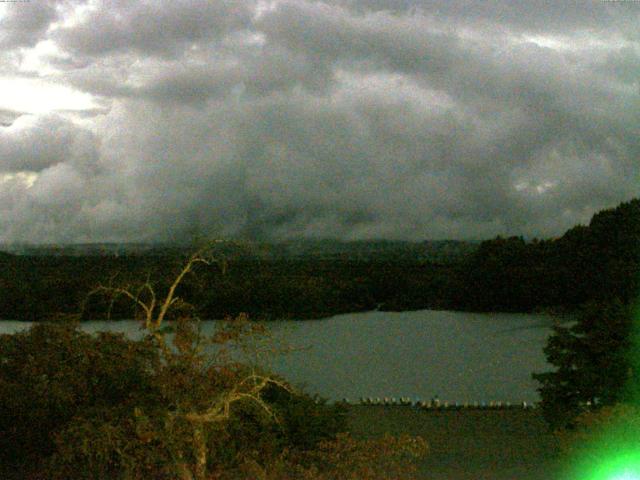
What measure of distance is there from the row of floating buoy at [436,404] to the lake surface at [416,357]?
19.0 inches

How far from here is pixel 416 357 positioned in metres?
22.8

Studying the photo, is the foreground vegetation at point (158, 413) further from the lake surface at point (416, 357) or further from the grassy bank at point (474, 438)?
the lake surface at point (416, 357)

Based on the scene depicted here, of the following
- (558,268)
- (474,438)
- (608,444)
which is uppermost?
(558,268)

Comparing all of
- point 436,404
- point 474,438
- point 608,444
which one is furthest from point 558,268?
point 608,444

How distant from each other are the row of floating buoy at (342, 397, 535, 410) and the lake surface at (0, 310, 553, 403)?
1.59 feet

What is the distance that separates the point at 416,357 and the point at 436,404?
534 centimetres

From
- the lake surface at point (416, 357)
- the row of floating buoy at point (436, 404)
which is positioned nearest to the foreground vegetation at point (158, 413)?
the lake surface at point (416, 357)

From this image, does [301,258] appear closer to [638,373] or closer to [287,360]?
[287,360]

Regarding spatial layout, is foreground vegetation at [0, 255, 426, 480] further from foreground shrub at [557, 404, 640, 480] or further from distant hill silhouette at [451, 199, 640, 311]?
distant hill silhouette at [451, 199, 640, 311]

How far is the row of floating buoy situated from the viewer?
1750 centimetres

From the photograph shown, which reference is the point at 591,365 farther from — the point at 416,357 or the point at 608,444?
the point at 416,357

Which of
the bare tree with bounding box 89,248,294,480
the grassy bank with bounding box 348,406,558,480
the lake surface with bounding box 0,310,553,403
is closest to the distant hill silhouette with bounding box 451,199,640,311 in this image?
the lake surface with bounding box 0,310,553,403

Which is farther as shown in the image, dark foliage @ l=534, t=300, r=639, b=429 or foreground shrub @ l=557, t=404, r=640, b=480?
dark foliage @ l=534, t=300, r=639, b=429

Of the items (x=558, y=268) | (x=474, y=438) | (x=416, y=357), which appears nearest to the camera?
(x=474, y=438)
